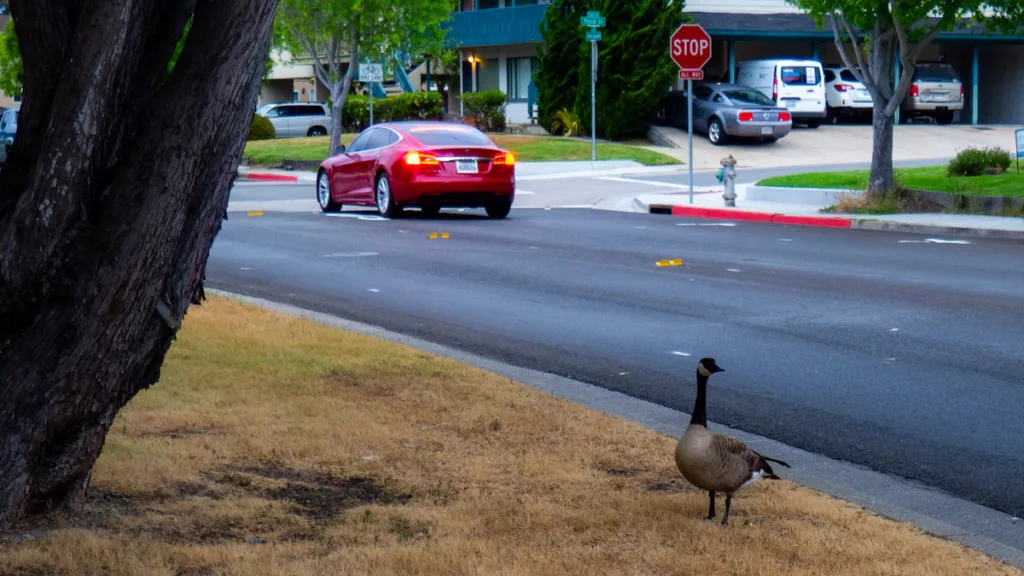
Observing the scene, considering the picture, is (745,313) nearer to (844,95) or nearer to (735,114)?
(735,114)

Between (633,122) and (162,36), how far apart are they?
3742 centimetres

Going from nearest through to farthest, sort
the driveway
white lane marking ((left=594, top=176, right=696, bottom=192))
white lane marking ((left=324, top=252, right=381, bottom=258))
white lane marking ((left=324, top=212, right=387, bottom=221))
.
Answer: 1. white lane marking ((left=324, top=252, right=381, bottom=258))
2. white lane marking ((left=324, top=212, right=387, bottom=221))
3. white lane marking ((left=594, top=176, right=696, bottom=192))
4. the driveway

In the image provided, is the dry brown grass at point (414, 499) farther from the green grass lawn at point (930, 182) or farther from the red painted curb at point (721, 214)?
the green grass lawn at point (930, 182)

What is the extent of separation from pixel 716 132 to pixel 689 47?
48.9 feet

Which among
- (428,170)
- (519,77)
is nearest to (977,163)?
(428,170)

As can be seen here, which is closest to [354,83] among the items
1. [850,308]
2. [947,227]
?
[947,227]

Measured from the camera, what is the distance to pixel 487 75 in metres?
54.1

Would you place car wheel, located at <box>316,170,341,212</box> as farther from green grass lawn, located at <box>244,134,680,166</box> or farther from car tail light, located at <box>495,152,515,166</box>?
green grass lawn, located at <box>244,134,680,166</box>

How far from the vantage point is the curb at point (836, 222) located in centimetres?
1827

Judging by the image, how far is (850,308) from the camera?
1152 centimetres

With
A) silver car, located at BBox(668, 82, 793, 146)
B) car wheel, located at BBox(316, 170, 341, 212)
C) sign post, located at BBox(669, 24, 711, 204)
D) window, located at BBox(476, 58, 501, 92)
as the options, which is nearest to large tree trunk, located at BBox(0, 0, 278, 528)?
car wheel, located at BBox(316, 170, 341, 212)

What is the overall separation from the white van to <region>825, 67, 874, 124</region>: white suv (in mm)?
2243

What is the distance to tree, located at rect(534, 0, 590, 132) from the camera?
42188 millimetres

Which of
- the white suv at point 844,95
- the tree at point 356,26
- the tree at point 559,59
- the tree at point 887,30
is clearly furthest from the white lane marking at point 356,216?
the white suv at point 844,95
